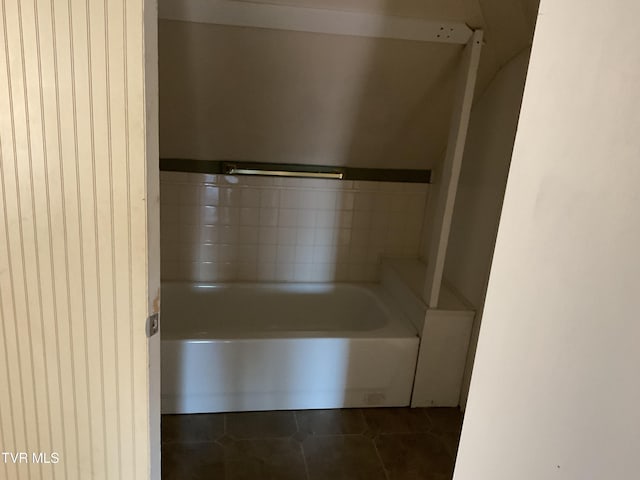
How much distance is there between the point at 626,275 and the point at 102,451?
1.22m

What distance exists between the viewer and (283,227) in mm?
3043

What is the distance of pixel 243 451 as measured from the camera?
2254 millimetres

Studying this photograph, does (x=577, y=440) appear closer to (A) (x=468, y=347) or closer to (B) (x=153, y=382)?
(B) (x=153, y=382)

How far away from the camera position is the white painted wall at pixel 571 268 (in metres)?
0.51

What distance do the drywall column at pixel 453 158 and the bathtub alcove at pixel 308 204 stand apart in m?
0.01

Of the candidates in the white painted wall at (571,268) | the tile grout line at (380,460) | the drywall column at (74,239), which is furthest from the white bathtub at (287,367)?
the white painted wall at (571,268)

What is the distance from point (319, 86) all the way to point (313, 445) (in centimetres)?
165

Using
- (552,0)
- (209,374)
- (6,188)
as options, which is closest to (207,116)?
(209,374)

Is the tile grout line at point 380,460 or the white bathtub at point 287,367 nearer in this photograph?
the tile grout line at point 380,460

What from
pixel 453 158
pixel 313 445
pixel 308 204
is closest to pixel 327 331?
pixel 313 445

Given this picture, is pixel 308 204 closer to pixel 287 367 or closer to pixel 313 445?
pixel 287 367

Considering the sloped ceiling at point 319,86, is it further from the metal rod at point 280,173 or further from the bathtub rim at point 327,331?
the bathtub rim at point 327,331

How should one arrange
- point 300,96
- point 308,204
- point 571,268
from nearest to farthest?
point 571,268 < point 300,96 < point 308,204

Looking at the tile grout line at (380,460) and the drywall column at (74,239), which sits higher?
the drywall column at (74,239)
